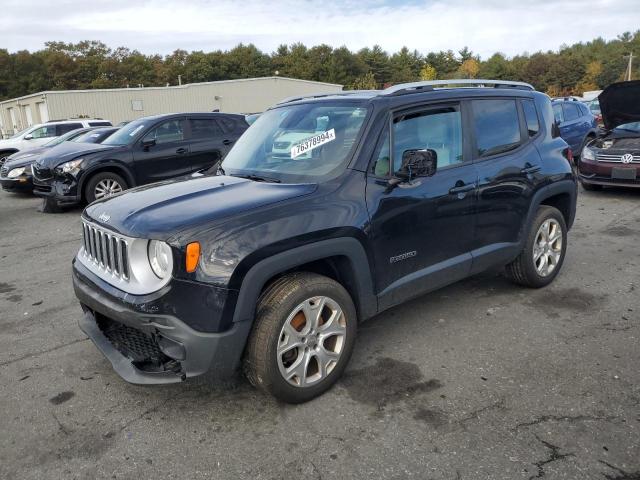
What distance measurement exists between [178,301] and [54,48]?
8455cm

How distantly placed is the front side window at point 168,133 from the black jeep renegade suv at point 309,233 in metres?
5.70

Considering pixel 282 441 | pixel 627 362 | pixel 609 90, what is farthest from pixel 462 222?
pixel 609 90

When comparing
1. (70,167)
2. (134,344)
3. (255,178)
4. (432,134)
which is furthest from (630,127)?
(70,167)

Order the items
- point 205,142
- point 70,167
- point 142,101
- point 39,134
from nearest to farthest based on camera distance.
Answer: point 70,167, point 205,142, point 39,134, point 142,101

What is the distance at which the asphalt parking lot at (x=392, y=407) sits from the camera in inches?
102

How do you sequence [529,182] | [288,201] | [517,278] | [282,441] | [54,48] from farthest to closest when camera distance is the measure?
[54,48] → [517,278] → [529,182] → [288,201] → [282,441]

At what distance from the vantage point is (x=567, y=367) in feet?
11.4

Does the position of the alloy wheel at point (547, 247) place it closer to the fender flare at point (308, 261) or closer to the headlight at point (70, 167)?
the fender flare at point (308, 261)

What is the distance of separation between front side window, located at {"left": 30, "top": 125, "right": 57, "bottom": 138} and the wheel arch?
9.26 m

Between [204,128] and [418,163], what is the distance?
24.2 ft

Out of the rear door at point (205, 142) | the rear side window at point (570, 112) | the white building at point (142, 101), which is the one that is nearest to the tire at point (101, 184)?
the rear door at point (205, 142)

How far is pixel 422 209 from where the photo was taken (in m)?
3.58

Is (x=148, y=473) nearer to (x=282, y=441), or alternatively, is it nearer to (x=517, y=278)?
(x=282, y=441)

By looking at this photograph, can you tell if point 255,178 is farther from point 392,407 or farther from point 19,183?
point 19,183
